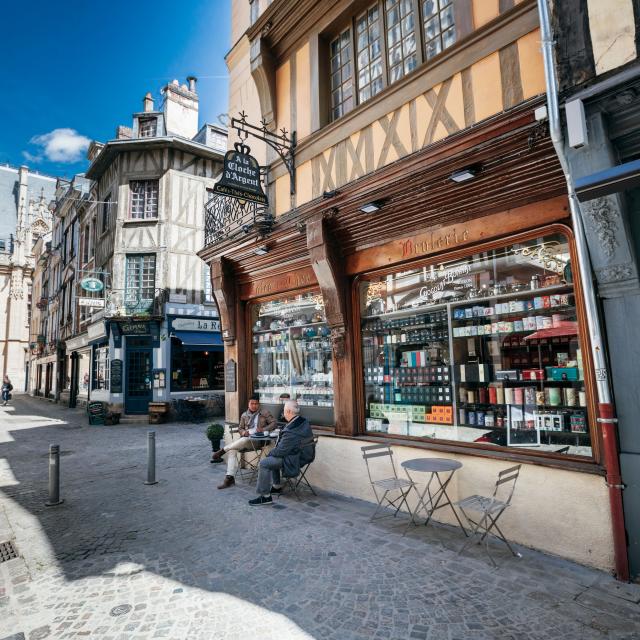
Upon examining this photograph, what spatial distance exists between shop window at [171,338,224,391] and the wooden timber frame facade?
9049mm

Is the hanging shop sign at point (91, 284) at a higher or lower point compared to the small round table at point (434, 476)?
higher

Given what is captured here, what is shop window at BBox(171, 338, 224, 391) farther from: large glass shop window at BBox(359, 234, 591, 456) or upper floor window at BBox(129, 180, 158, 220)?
large glass shop window at BBox(359, 234, 591, 456)

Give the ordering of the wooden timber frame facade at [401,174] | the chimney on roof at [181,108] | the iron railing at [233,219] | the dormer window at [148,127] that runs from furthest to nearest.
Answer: the chimney on roof at [181,108] < the dormer window at [148,127] < the iron railing at [233,219] < the wooden timber frame facade at [401,174]

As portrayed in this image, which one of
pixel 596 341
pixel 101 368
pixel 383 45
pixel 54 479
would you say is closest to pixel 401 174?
pixel 383 45

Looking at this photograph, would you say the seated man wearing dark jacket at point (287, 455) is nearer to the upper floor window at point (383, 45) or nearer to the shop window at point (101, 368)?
the upper floor window at point (383, 45)

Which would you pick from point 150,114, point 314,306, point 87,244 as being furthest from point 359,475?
point 87,244

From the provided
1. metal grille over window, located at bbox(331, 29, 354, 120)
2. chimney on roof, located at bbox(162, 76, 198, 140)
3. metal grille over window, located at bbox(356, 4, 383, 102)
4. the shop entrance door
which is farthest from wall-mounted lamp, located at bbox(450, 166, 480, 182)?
chimney on roof, located at bbox(162, 76, 198, 140)

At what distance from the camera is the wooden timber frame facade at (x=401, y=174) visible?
151 inches

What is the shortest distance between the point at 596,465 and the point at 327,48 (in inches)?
243

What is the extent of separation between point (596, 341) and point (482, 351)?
4.76 feet

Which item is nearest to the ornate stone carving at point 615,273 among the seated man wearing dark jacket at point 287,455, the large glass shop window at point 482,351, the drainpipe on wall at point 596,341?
the drainpipe on wall at point 596,341

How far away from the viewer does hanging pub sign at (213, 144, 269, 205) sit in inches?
230

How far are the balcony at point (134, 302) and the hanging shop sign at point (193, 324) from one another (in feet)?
2.26

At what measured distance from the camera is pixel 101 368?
17.7 metres
